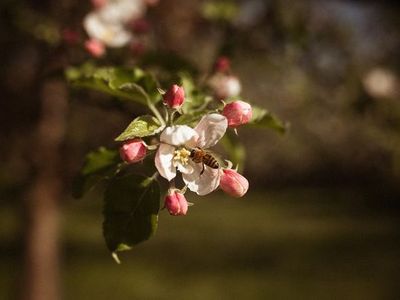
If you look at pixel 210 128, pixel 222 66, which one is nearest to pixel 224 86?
pixel 222 66

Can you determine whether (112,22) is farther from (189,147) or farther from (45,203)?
(45,203)

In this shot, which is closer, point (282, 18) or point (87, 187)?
point (87, 187)

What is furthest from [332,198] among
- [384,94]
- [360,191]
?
[384,94]

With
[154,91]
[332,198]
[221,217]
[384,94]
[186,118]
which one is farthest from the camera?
[332,198]

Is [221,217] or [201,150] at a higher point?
[221,217]

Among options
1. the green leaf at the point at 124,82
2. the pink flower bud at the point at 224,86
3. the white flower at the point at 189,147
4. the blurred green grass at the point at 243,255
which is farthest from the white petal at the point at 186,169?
the blurred green grass at the point at 243,255

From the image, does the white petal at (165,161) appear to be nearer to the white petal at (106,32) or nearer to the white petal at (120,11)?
the white petal at (106,32)

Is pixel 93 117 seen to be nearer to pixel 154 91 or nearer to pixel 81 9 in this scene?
pixel 81 9

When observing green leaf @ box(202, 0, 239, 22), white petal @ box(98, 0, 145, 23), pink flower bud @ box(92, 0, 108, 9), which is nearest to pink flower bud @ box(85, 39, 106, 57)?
white petal @ box(98, 0, 145, 23)
